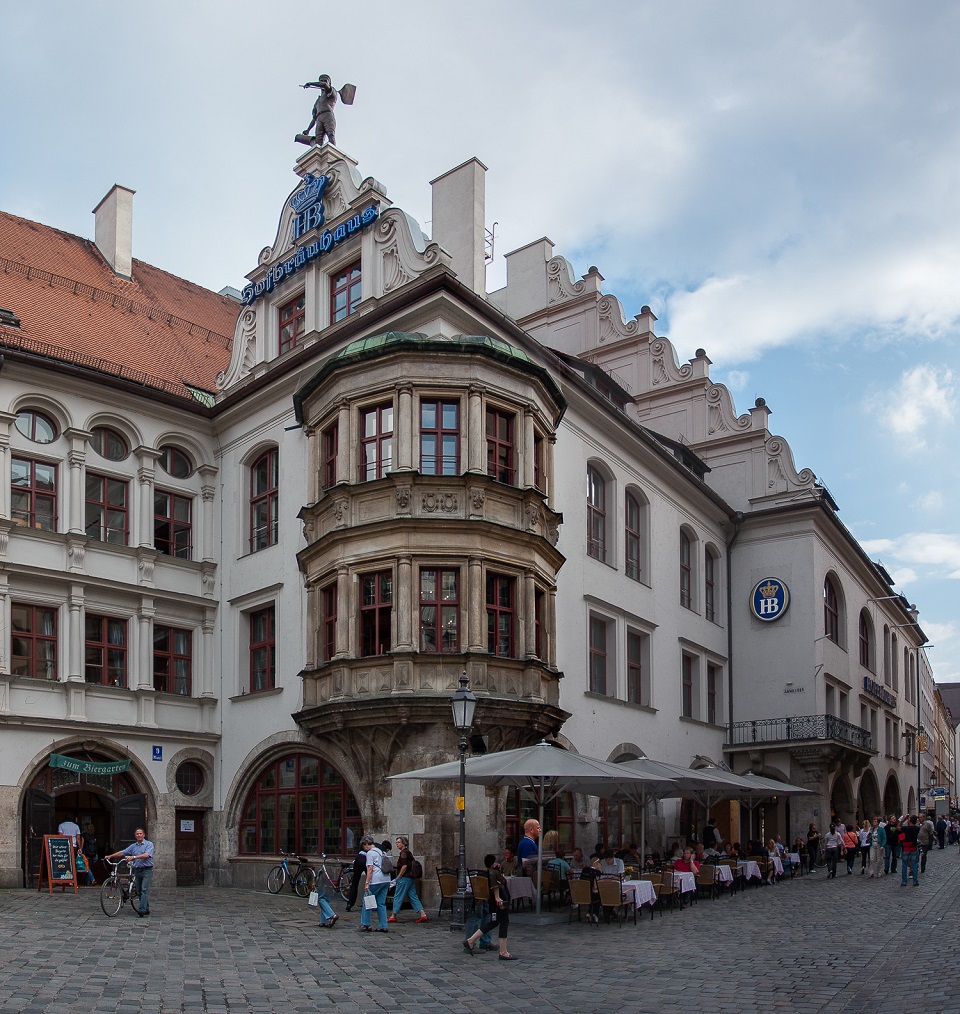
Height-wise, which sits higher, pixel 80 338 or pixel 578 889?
pixel 80 338

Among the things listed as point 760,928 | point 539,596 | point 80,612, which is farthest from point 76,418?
point 760,928

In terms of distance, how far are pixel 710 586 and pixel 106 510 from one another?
18.3 meters

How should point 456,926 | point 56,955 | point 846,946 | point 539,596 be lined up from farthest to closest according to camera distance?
1. point 539,596
2. point 456,926
3. point 846,946
4. point 56,955

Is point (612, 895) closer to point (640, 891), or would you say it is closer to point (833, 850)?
point (640, 891)

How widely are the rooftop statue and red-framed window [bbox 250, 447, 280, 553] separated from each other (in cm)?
831

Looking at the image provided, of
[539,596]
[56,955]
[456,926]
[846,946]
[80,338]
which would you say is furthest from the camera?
[80,338]

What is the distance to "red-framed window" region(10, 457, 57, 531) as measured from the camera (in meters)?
27.0

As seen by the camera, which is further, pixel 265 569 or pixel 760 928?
pixel 265 569

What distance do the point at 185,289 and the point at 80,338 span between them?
866 cm

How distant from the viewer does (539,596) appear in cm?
2598

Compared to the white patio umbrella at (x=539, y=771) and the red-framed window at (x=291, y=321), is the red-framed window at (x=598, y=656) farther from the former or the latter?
the red-framed window at (x=291, y=321)

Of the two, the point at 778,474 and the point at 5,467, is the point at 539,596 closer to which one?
the point at 5,467

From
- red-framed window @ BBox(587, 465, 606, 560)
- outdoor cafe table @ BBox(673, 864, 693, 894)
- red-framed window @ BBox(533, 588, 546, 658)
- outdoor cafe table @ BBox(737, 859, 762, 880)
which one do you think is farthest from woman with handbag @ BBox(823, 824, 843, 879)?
red-framed window @ BBox(533, 588, 546, 658)

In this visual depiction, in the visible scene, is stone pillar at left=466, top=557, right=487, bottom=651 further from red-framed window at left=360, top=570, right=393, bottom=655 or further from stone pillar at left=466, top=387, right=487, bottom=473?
stone pillar at left=466, top=387, right=487, bottom=473
